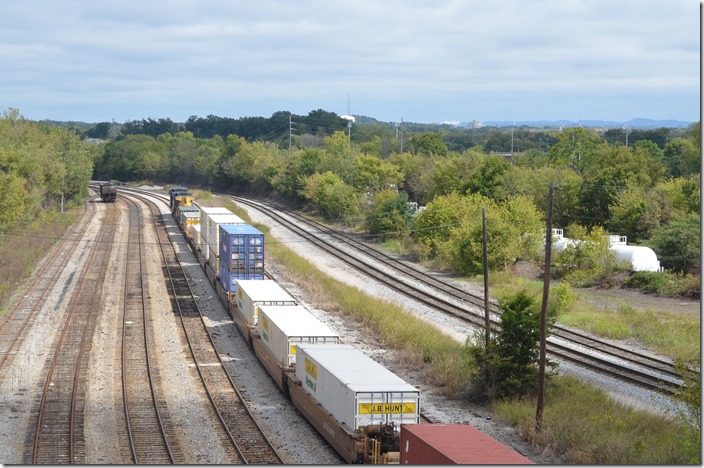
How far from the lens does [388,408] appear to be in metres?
19.9

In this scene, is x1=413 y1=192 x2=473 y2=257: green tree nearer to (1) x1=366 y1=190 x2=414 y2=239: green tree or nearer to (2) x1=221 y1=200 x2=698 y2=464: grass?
(1) x1=366 y1=190 x2=414 y2=239: green tree

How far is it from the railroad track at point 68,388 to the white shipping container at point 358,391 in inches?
253

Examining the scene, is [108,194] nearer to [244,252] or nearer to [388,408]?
[244,252]

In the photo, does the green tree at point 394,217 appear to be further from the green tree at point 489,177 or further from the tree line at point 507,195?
the green tree at point 489,177

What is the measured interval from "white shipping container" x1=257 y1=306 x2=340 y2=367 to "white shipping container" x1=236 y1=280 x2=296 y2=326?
39.9 inches

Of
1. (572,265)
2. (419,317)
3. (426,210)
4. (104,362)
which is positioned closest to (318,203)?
(426,210)

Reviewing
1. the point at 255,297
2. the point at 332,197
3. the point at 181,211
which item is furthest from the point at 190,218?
A: the point at 255,297

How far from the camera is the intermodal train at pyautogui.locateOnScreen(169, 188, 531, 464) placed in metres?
18.9

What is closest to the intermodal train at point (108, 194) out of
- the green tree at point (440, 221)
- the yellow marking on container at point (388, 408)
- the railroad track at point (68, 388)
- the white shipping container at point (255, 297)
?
the green tree at point (440, 221)

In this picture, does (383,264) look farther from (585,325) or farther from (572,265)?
(585,325)

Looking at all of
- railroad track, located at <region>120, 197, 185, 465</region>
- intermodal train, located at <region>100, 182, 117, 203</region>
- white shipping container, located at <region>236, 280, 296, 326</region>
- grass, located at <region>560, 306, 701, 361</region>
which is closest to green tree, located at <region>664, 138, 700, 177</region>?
grass, located at <region>560, 306, 701, 361</region>

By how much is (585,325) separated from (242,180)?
10116 cm

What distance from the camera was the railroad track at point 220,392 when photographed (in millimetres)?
21344

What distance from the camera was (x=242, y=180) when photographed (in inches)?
5276
